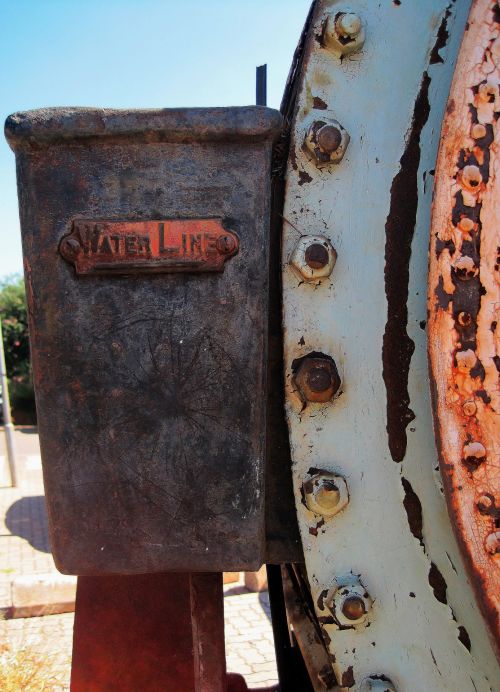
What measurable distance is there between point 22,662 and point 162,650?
8.45ft

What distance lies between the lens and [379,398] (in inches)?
41.3

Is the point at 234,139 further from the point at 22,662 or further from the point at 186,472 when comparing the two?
the point at 22,662

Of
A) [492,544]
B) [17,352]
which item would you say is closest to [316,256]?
[492,544]

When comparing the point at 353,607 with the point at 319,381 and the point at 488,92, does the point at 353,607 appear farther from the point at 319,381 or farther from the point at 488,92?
the point at 488,92

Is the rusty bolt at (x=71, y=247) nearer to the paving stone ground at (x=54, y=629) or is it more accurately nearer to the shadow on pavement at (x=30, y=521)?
the paving stone ground at (x=54, y=629)

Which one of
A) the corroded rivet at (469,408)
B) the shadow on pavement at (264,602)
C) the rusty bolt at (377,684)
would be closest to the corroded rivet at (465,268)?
the corroded rivet at (469,408)

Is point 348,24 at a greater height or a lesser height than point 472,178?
greater

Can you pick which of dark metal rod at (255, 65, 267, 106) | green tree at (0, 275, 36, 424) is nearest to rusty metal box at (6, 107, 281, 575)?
dark metal rod at (255, 65, 267, 106)

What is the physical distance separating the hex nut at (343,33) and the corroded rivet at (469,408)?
21.0 inches

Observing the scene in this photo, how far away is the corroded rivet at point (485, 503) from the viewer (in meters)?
0.96

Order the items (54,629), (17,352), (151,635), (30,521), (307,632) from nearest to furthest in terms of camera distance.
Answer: (151,635)
(307,632)
(54,629)
(30,521)
(17,352)

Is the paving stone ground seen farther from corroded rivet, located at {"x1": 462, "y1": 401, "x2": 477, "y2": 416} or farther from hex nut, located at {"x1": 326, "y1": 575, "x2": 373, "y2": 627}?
corroded rivet, located at {"x1": 462, "y1": 401, "x2": 477, "y2": 416}

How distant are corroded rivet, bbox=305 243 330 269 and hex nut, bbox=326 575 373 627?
45 cm

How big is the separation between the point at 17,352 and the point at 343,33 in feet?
67.5
